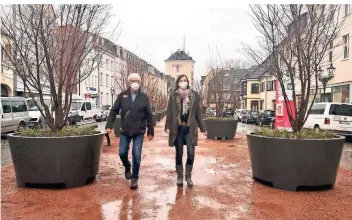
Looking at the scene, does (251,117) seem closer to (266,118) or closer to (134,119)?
(266,118)

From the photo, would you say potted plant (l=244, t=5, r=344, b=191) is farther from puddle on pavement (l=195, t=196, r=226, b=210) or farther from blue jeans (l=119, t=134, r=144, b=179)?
blue jeans (l=119, t=134, r=144, b=179)

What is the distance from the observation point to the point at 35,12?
623 centimetres

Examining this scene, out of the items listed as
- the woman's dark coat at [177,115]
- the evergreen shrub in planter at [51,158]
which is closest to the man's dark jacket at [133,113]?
the woman's dark coat at [177,115]

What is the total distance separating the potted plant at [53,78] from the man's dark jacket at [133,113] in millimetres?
557

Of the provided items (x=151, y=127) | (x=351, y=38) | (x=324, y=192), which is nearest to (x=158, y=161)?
(x=151, y=127)

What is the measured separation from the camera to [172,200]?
4.91m

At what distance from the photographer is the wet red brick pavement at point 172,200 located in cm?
430

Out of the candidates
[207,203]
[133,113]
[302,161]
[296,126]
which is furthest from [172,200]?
[296,126]

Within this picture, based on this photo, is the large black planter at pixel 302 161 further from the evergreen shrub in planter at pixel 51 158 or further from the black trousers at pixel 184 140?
the evergreen shrub in planter at pixel 51 158

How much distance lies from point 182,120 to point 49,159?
2106 millimetres

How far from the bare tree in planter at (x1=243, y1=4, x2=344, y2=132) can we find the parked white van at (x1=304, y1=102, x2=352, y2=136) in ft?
33.2

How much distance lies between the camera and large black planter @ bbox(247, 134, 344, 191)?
5418 mm


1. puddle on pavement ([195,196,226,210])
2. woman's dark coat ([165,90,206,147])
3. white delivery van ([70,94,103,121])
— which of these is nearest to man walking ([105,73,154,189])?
woman's dark coat ([165,90,206,147])

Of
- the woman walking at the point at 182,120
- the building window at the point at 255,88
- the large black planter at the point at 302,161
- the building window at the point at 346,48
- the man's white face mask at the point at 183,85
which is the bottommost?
the large black planter at the point at 302,161
